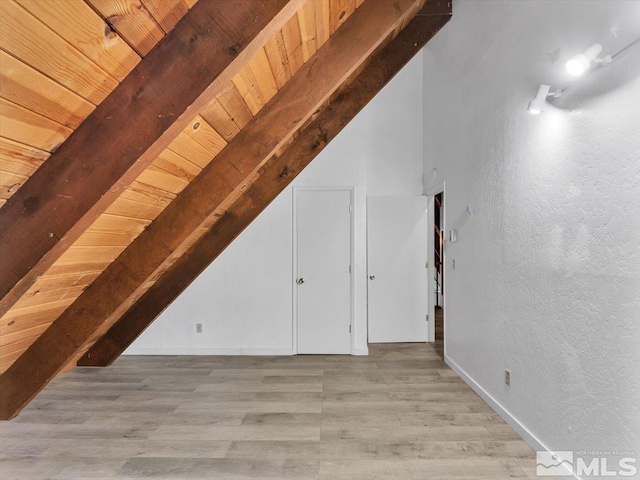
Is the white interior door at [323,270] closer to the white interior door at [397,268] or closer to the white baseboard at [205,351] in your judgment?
the white baseboard at [205,351]

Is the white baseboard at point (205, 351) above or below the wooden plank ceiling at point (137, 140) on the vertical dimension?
below

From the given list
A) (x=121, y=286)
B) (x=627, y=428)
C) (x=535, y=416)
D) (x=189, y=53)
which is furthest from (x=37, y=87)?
(x=535, y=416)

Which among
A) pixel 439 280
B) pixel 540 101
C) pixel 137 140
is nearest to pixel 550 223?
pixel 540 101

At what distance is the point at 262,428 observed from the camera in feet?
8.87

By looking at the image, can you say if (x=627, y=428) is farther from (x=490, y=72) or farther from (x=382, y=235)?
(x=382, y=235)

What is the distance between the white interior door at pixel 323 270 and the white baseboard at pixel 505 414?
1411 mm

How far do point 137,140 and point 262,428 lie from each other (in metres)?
2.10

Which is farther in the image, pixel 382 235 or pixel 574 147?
pixel 382 235

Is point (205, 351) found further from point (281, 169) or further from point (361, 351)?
point (281, 169)

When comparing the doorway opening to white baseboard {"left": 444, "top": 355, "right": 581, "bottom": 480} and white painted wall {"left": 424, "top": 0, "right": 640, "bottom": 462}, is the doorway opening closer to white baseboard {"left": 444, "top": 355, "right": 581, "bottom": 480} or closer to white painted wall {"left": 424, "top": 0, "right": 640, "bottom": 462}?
white baseboard {"left": 444, "top": 355, "right": 581, "bottom": 480}

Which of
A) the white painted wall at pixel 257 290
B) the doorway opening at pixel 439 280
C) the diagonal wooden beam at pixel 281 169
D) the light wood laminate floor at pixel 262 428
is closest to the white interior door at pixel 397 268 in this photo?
the doorway opening at pixel 439 280

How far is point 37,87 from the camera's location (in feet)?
3.87

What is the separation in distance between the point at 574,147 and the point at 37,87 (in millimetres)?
2228

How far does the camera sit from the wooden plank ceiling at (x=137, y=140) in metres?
1.20
